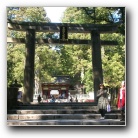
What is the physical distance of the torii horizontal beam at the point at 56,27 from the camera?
7.50 m

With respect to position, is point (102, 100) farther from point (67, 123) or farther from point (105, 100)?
point (67, 123)

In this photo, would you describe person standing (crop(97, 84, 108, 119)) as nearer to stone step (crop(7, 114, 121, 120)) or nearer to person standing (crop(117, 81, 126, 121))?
stone step (crop(7, 114, 121, 120))

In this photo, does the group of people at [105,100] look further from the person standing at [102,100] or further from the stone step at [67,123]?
the stone step at [67,123]

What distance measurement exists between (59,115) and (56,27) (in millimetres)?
1759

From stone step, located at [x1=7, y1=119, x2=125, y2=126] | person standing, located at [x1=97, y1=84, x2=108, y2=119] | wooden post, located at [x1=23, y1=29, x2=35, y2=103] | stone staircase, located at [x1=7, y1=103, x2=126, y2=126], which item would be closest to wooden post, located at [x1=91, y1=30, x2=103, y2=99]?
person standing, located at [x1=97, y1=84, x2=108, y2=119]

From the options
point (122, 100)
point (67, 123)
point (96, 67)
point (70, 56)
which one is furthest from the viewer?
point (96, 67)

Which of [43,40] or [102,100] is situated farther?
[43,40]

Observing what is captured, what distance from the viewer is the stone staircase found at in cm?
694

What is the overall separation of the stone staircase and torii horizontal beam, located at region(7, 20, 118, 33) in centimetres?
154

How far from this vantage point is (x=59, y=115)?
7.38 m

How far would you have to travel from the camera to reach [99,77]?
826 centimetres

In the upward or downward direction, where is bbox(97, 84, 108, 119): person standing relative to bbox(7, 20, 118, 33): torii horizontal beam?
downward

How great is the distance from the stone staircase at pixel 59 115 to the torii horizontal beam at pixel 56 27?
1.54 m

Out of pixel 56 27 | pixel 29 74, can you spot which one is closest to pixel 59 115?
pixel 29 74
